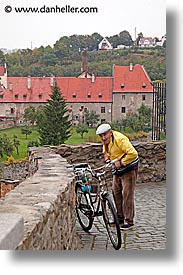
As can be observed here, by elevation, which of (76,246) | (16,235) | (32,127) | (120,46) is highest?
(120,46)

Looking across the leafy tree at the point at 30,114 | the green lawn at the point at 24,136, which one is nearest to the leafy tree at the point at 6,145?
the green lawn at the point at 24,136

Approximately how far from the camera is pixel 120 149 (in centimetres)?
404

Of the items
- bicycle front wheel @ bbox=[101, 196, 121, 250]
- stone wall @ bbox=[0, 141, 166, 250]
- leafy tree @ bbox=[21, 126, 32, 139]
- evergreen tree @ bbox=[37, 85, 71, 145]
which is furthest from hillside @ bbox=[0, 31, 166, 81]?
bicycle front wheel @ bbox=[101, 196, 121, 250]

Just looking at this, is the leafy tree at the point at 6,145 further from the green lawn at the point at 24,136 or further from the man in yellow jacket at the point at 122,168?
the man in yellow jacket at the point at 122,168

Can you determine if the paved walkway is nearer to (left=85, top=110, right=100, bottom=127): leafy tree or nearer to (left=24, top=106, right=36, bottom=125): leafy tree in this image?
(left=85, top=110, right=100, bottom=127): leafy tree

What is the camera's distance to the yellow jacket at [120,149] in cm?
399

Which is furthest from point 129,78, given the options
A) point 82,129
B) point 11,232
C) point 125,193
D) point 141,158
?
point 141,158

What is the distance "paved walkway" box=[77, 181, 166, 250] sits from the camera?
12.6 feet

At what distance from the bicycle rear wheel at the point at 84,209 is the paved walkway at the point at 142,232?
0.14 feet

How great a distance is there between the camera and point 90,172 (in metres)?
4.07

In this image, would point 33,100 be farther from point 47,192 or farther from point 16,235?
point 16,235

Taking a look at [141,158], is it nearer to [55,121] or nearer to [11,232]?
[55,121]

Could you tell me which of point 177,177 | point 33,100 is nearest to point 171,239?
point 177,177

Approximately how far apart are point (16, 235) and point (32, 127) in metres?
1.19
